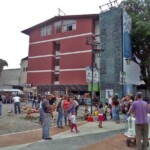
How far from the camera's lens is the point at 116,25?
27156 millimetres

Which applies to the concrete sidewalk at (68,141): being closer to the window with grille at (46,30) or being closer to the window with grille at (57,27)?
the window with grille at (57,27)

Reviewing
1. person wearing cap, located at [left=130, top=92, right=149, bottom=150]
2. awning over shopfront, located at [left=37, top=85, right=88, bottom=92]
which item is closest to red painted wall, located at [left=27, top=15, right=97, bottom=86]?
awning over shopfront, located at [left=37, top=85, right=88, bottom=92]

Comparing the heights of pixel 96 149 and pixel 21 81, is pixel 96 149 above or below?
below

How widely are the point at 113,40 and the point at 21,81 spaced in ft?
102

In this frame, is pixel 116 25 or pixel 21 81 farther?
pixel 21 81

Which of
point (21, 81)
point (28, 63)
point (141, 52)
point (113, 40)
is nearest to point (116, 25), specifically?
point (113, 40)

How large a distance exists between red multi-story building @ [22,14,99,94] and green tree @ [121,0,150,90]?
25.2 feet

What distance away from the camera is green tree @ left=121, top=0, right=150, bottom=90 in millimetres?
31547

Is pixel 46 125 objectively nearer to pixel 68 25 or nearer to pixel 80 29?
pixel 80 29

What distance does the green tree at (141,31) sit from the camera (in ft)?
104

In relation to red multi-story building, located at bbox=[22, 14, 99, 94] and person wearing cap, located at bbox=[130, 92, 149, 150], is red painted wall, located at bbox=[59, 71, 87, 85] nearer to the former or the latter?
red multi-story building, located at bbox=[22, 14, 99, 94]

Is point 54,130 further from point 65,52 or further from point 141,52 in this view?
point 65,52

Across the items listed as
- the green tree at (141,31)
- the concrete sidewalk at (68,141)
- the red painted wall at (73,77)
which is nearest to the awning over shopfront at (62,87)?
the red painted wall at (73,77)

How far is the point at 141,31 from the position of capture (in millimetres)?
31328
